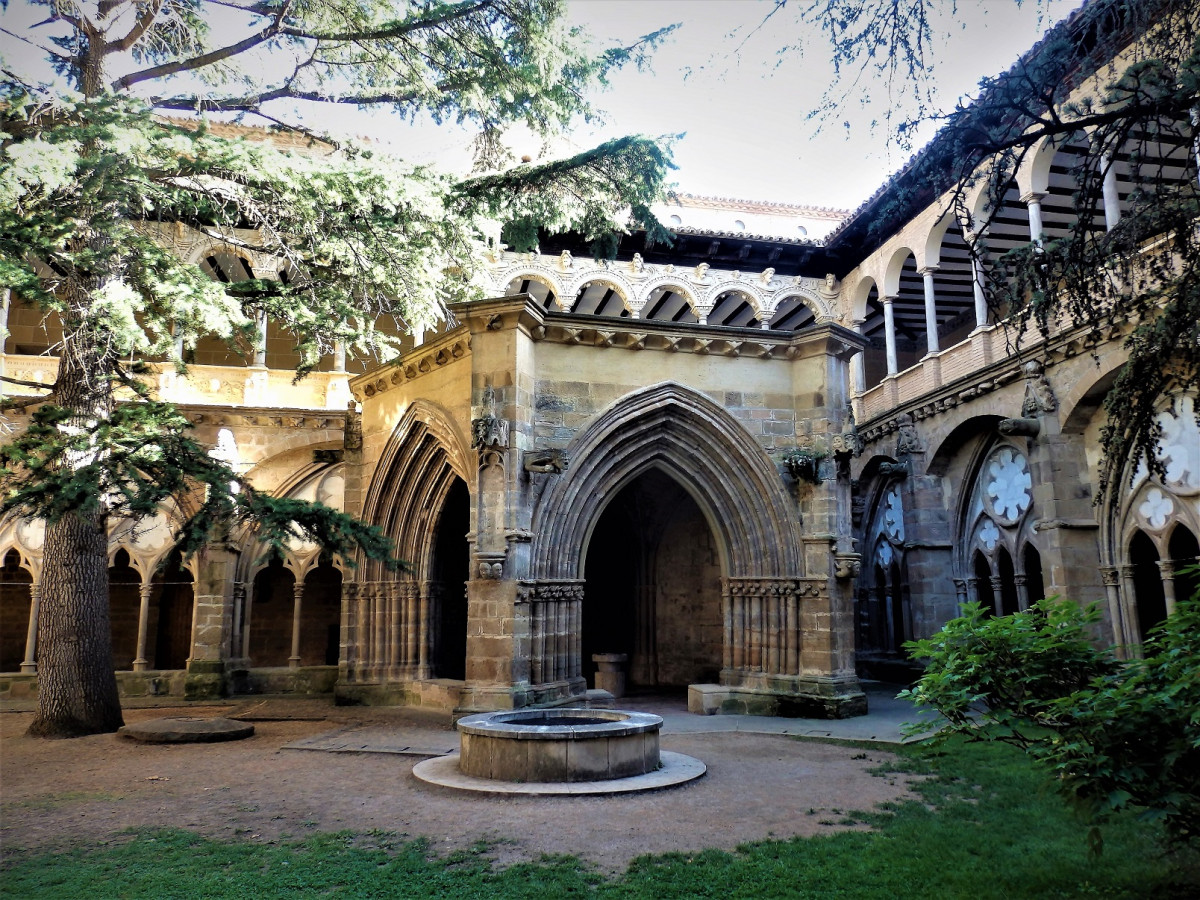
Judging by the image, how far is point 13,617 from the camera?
59.8 feet

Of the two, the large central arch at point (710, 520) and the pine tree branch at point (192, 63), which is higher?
the pine tree branch at point (192, 63)

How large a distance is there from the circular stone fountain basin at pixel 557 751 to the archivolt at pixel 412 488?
206 inches

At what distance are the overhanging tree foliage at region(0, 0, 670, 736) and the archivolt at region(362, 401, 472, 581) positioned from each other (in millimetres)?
1637

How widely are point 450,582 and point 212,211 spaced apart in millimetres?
6321

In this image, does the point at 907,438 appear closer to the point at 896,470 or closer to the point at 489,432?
the point at 896,470

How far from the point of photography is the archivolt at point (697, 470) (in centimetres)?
1169

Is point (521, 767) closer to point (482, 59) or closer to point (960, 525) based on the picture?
point (482, 59)

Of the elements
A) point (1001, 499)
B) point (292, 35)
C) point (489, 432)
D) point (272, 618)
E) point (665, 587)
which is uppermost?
point (292, 35)

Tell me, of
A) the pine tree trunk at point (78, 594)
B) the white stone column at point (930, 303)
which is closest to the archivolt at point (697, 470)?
the pine tree trunk at point (78, 594)

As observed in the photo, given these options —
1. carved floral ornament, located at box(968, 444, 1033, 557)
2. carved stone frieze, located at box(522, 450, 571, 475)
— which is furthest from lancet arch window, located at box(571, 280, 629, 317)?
carved stone frieze, located at box(522, 450, 571, 475)

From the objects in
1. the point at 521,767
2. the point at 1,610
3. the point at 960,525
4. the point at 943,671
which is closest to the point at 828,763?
the point at 521,767

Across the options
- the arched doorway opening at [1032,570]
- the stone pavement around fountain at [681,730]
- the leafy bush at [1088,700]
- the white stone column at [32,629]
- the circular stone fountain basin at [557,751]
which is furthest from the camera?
the white stone column at [32,629]

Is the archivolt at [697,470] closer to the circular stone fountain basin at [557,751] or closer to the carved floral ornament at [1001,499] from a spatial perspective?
the circular stone fountain basin at [557,751]

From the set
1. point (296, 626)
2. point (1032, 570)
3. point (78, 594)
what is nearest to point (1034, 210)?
point (1032, 570)
